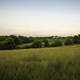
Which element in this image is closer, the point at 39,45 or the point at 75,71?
the point at 75,71

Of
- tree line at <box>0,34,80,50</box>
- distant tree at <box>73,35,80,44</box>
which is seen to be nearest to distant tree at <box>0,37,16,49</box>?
tree line at <box>0,34,80,50</box>

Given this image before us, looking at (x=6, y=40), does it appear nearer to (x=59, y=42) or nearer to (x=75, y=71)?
(x=59, y=42)

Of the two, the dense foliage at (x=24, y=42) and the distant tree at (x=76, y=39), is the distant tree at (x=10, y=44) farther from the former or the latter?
the distant tree at (x=76, y=39)

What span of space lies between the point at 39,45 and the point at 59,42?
17.5ft

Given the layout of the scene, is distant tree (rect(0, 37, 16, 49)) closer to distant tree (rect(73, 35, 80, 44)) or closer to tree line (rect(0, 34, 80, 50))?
tree line (rect(0, 34, 80, 50))

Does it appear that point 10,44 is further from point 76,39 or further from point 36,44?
point 76,39


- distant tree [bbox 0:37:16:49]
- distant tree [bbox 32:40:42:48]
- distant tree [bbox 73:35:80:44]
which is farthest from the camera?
distant tree [bbox 73:35:80:44]

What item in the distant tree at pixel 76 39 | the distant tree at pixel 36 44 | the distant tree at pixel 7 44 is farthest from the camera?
the distant tree at pixel 76 39

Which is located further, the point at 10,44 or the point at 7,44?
the point at 10,44

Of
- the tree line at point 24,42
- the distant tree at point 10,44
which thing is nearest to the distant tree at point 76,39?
the tree line at point 24,42

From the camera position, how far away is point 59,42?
38.5 m

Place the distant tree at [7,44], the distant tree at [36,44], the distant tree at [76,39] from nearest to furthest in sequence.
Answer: the distant tree at [7,44] < the distant tree at [36,44] < the distant tree at [76,39]

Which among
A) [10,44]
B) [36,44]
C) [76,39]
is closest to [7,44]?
[10,44]

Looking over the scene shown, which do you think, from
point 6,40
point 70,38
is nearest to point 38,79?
point 6,40
